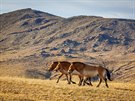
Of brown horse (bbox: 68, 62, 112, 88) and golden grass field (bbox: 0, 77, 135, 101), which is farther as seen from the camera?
brown horse (bbox: 68, 62, 112, 88)

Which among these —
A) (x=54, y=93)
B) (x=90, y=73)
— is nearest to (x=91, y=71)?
(x=90, y=73)

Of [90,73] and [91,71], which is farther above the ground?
[91,71]

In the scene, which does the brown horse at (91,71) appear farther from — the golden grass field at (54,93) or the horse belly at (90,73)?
the golden grass field at (54,93)

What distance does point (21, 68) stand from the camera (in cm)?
18712

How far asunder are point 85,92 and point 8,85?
5.99 metres

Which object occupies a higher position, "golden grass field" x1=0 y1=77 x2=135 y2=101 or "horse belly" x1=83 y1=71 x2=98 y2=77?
"horse belly" x1=83 y1=71 x2=98 y2=77

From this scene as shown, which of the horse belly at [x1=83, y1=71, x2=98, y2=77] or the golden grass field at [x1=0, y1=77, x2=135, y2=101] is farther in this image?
the horse belly at [x1=83, y1=71, x2=98, y2=77]

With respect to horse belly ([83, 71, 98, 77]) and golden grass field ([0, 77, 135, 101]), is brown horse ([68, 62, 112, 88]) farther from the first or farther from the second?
golden grass field ([0, 77, 135, 101])

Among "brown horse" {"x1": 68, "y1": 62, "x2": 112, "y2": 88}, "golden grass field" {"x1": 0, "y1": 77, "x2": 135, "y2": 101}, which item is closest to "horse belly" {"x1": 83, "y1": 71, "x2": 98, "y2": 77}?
"brown horse" {"x1": 68, "y1": 62, "x2": 112, "y2": 88}

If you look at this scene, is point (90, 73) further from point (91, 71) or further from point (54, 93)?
point (54, 93)

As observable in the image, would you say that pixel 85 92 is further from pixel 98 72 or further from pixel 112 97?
pixel 98 72

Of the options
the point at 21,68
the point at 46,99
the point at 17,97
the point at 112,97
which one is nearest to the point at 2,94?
the point at 17,97

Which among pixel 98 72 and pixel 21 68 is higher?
pixel 98 72

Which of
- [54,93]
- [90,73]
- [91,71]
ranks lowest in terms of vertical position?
[54,93]
